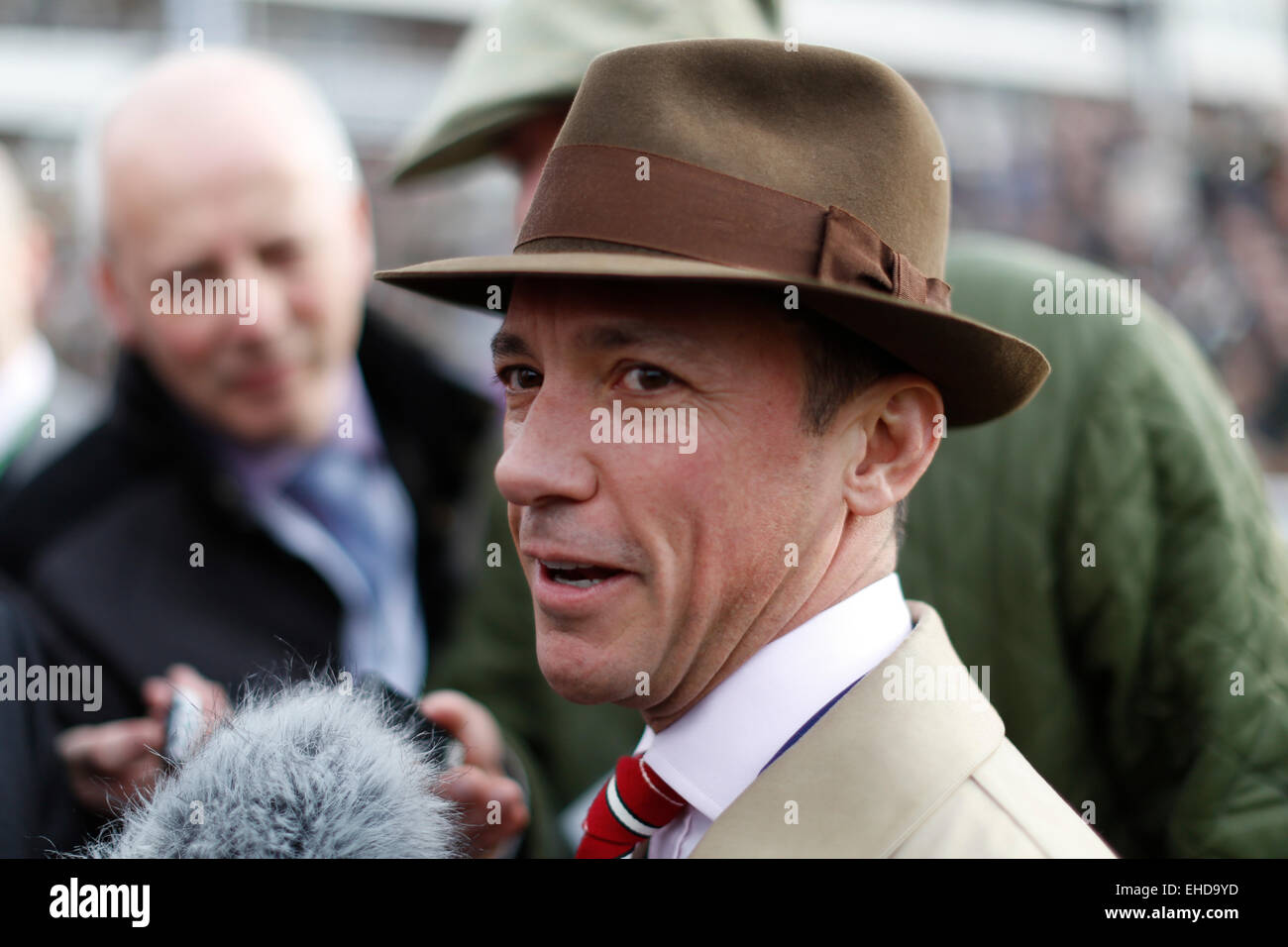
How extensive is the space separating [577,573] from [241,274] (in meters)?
1.90

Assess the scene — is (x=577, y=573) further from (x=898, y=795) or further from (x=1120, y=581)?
(x=1120, y=581)

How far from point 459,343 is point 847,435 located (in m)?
4.21

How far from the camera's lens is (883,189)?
1487 mm

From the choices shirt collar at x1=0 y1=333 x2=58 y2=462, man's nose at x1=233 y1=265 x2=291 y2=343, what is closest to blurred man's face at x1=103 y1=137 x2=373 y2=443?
man's nose at x1=233 y1=265 x2=291 y2=343

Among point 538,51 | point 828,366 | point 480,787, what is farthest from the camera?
point 538,51

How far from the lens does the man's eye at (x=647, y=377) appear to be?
4.71 ft

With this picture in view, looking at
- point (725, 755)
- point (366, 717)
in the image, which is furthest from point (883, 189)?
point (366, 717)

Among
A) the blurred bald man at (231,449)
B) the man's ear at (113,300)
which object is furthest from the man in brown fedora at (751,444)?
the man's ear at (113,300)

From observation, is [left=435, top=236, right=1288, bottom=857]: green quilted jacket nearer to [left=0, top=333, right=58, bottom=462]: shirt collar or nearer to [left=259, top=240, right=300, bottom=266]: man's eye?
[left=259, top=240, right=300, bottom=266]: man's eye

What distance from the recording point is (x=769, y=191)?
142cm

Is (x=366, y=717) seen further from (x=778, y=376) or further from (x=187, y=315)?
(x=187, y=315)

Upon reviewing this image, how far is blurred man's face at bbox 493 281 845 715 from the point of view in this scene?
142 cm

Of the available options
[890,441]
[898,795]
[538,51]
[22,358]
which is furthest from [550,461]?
[22,358]

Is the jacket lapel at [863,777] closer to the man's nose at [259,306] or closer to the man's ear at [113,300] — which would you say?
the man's nose at [259,306]
